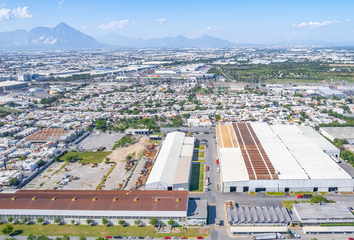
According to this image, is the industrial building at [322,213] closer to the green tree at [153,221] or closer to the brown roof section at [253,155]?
the brown roof section at [253,155]

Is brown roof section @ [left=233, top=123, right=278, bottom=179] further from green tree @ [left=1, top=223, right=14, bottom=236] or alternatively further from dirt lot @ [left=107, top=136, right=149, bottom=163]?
green tree @ [left=1, top=223, right=14, bottom=236]

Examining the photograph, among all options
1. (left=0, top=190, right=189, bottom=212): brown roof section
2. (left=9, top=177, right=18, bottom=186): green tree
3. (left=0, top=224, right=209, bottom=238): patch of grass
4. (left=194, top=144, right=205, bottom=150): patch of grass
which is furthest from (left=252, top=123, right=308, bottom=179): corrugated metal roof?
(left=9, top=177, right=18, bottom=186): green tree

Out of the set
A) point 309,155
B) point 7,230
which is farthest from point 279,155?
point 7,230

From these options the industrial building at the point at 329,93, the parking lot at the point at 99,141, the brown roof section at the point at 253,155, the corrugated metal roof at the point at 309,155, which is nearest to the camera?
the corrugated metal roof at the point at 309,155

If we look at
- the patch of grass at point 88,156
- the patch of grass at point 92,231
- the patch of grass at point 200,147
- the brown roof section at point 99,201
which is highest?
the brown roof section at point 99,201

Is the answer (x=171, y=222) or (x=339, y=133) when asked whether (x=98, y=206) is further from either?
(x=339, y=133)

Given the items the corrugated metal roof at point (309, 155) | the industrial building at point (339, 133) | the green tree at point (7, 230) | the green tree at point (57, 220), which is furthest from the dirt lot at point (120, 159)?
the industrial building at point (339, 133)
